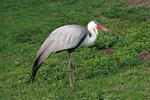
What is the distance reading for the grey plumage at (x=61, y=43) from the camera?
20.2 ft

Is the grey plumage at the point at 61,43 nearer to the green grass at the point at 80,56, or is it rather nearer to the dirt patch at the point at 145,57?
the green grass at the point at 80,56

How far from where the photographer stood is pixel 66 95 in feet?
19.5

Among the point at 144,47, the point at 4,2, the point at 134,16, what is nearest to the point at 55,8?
the point at 4,2

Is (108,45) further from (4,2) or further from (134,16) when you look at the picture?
(4,2)

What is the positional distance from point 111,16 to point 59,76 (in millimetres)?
4437

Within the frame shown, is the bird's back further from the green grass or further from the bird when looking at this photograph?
the green grass

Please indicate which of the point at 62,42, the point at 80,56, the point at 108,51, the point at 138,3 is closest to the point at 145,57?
the point at 108,51

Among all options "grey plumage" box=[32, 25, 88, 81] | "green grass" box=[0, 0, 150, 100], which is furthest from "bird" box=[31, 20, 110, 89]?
"green grass" box=[0, 0, 150, 100]

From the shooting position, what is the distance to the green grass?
6.08m

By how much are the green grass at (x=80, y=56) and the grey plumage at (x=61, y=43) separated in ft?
2.05

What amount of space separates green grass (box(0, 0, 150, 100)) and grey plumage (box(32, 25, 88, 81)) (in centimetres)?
62

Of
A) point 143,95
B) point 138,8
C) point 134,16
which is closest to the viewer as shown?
point 143,95

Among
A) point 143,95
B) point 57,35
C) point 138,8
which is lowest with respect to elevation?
point 143,95

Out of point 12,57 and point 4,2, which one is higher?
point 4,2
